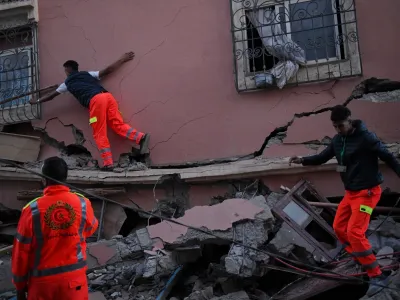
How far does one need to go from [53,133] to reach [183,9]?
2.58 meters

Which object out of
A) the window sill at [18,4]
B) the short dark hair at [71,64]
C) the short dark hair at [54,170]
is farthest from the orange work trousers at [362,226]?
the window sill at [18,4]

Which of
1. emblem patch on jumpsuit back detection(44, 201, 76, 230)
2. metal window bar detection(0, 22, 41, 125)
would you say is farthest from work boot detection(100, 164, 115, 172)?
emblem patch on jumpsuit back detection(44, 201, 76, 230)

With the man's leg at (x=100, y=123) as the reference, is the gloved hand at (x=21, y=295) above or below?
below

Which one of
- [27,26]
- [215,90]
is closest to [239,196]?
[215,90]

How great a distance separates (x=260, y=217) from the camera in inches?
212

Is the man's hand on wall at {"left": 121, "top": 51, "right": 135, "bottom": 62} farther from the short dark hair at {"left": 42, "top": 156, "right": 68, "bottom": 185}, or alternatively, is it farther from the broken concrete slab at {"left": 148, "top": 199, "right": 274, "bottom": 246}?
the short dark hair at {"left": 42, "top": 156, "right": 68, "bottom": 185}

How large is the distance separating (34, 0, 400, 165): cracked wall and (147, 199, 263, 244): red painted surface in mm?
982

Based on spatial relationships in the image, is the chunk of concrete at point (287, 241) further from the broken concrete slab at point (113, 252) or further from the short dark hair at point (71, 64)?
the short dark hair at point (71, 64)

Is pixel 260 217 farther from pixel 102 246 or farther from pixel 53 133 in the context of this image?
pixel 53 133

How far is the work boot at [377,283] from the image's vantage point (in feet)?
14.7

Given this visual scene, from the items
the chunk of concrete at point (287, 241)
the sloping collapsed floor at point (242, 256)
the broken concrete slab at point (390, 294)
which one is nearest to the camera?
the broken concrete slab at point (390, 294)

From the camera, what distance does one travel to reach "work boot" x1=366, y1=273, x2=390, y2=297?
4484 mm

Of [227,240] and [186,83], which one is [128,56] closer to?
[186,83]

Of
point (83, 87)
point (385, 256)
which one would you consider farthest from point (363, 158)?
point (83, 87)
